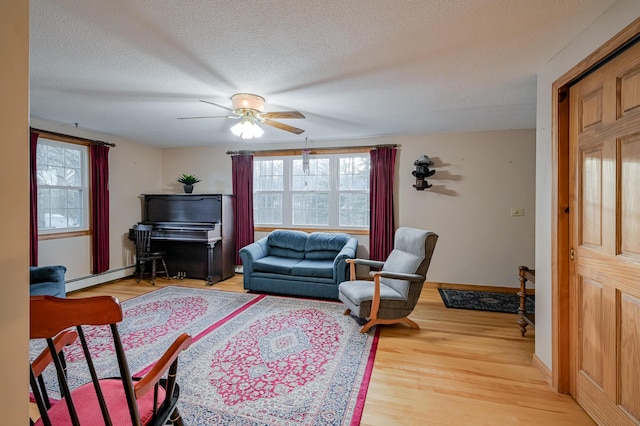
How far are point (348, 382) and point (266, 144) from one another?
4053 millimetres

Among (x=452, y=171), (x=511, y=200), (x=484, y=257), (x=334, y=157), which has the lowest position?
(x=484, y=257)

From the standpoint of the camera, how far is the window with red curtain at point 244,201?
16.6 feet

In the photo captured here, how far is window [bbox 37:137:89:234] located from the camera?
3832 mm

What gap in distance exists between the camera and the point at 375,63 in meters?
2.21

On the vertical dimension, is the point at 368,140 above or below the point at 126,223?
above

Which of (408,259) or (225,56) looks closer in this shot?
(225,56)

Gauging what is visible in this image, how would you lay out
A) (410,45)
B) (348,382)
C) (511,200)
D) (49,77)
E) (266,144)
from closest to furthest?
(410,45) < (348,382) < (49,77) < (511,200) < (266,144)

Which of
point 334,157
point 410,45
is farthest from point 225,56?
point 334,157

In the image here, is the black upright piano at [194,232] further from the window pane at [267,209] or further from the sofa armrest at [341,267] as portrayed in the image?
the sofa armrest at [341,267]

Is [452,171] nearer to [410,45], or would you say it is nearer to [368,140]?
[368,140]

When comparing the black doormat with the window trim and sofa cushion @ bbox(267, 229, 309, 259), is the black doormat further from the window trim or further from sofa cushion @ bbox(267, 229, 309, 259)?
the window trim

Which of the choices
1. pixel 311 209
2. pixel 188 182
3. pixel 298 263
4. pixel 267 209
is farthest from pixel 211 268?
pixel 311 209

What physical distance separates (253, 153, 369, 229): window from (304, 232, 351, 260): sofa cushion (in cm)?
43

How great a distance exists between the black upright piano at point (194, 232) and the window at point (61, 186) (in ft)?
2.90
